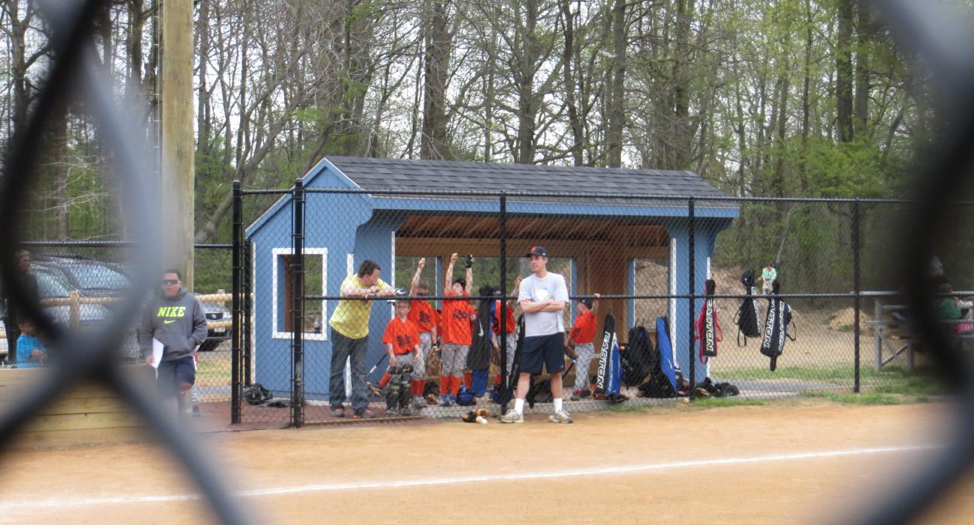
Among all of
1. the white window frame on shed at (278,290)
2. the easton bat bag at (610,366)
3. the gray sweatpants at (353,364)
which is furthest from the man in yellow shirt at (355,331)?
the easton bat bag at (610,366)

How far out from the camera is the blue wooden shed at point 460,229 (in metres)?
12.2

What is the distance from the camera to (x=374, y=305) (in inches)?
476

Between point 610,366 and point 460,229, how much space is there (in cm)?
327

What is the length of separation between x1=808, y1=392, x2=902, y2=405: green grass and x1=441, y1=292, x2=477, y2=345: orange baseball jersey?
182 inches

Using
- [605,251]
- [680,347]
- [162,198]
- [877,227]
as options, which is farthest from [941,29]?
[605,251]

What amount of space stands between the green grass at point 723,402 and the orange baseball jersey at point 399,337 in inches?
139

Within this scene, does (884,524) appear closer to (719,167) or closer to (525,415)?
(525,415)

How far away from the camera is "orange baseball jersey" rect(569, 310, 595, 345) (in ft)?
41.5

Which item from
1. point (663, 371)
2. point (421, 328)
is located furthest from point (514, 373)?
point (663, 371)

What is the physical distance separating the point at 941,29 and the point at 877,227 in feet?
0.42

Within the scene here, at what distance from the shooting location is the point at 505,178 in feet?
45.1

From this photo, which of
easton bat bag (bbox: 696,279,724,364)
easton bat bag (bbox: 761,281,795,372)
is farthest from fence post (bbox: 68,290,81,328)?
easton bat bag (bbox: 761,281,795,372)

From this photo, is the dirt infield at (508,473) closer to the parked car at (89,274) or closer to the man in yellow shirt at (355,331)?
the man in yellow shirt at (355,331)

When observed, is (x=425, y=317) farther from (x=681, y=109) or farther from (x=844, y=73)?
(x=681, y=109)
